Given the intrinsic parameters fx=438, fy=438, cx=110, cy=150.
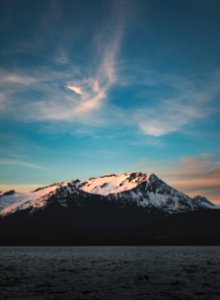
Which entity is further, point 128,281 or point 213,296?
point 128,281

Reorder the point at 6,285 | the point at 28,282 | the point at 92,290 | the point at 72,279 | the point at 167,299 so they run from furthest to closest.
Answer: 1. the point at 72,279
2. the point at 28,282
3. the point at 6,285
4. the point at 92,290
5. the point at 167,299

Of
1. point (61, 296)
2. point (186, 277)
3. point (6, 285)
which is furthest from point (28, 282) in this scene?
point (186, 277)

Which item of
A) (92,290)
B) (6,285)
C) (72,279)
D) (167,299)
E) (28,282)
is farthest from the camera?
(72,279)

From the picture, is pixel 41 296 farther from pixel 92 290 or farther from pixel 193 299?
pixel 193 299

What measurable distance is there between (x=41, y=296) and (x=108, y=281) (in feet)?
80.7

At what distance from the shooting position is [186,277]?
9869 centimetres

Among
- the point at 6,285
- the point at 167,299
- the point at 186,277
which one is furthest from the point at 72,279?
the point at 167,299

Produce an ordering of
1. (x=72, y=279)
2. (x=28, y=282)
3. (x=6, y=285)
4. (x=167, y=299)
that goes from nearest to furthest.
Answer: (x=167, y=299)
(x=6, y=285)
(x=28, y=282)
(x=72, y=279)

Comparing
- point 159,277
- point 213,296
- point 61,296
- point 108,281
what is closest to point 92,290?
point 61,296

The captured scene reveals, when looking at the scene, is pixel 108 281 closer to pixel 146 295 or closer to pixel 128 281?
pixel 128 281

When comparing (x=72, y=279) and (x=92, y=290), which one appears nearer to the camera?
(x=92, y=290)

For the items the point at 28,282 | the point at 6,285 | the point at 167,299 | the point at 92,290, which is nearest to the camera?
the point at 167,299

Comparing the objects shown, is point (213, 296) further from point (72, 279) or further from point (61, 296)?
point (72, 279)

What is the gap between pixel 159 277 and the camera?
9956 centimetres
